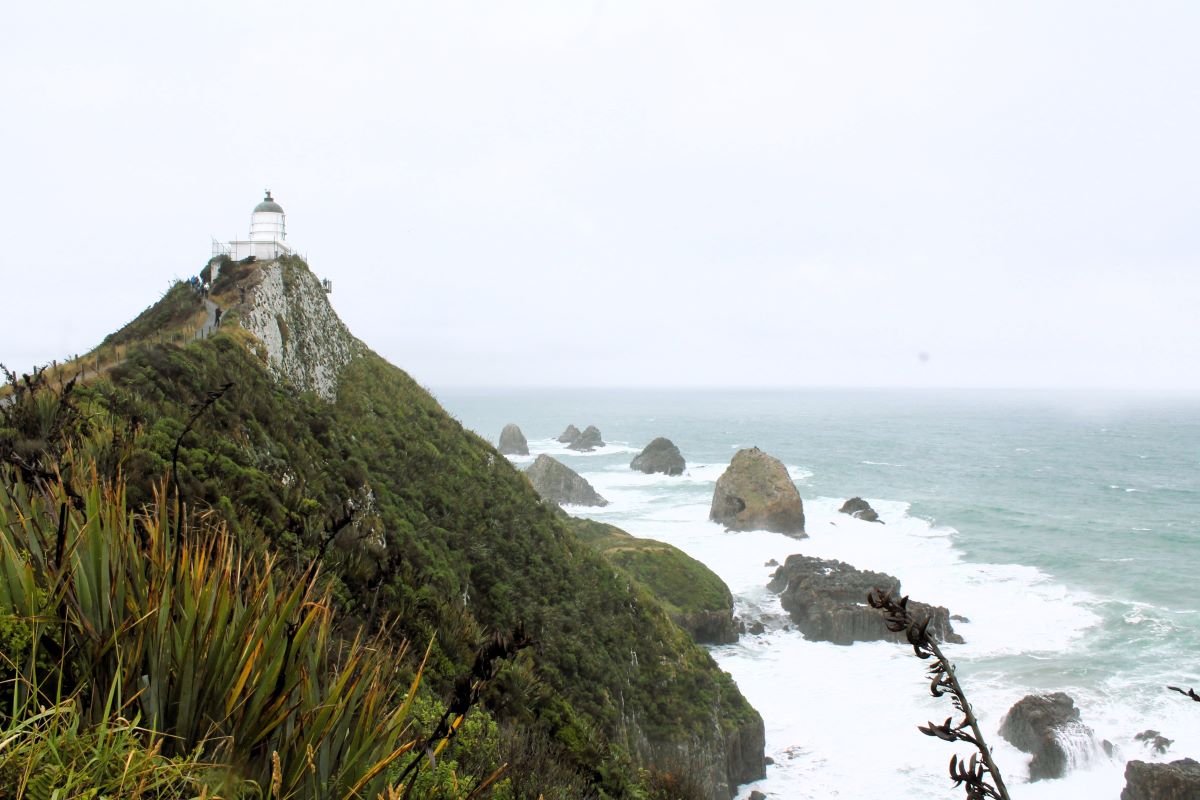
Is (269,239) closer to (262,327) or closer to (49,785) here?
(262,327)

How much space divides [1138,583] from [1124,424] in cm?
14933

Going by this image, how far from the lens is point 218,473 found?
32.0 ft

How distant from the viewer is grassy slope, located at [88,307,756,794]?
9.52m

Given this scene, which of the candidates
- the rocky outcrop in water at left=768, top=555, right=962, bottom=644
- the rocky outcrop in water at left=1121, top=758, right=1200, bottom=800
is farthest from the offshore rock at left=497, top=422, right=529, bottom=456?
the rocky outcrop in water at left=1121, top=758, right=1200, bottom=800

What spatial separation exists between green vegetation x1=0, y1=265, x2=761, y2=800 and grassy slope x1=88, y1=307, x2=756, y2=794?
7cm

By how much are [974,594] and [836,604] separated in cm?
1029

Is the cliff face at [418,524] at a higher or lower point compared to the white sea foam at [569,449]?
higher

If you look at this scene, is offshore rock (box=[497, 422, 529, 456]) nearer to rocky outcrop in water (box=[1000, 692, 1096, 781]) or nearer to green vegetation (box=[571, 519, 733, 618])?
green vegetation (box=[571, 519, 733, 618])

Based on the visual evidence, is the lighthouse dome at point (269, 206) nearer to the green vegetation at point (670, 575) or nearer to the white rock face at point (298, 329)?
the white rock face at point (298, 329)

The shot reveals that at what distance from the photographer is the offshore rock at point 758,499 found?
52.8m

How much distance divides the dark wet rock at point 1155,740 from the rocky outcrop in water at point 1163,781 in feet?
10.4

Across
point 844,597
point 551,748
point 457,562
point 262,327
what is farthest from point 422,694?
point 844,597

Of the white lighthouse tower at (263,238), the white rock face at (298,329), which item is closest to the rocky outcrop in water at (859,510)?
the white rock face at (298,329)

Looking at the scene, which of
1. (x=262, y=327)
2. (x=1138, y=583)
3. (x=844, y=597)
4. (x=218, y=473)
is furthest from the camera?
(x=1138, y=583)
